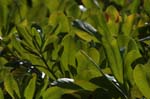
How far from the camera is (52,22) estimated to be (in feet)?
4.07

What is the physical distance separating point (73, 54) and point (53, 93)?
132 millimetres

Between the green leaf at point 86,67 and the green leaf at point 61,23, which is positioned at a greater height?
the green leaf at point 61,23

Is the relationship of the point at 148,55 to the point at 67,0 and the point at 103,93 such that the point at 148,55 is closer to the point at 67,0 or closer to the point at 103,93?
the point at 103,93

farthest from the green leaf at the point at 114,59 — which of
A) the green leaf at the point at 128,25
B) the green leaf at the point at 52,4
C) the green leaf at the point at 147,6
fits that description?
the green leaf at the point at 52,4

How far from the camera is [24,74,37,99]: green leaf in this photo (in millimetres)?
839

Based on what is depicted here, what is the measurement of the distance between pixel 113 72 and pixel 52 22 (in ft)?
1.51

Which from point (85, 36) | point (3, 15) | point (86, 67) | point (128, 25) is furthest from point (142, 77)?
point (3, 15)

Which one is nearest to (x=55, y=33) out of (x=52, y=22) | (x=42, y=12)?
(x=52, y=22)

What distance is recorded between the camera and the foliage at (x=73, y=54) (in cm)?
80

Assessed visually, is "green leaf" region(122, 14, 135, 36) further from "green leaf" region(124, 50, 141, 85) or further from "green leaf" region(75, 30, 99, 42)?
"green leaf" region(124, 50, 141, 85)

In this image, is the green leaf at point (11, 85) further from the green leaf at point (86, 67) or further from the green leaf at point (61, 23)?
the green leaf at point (61, 23)

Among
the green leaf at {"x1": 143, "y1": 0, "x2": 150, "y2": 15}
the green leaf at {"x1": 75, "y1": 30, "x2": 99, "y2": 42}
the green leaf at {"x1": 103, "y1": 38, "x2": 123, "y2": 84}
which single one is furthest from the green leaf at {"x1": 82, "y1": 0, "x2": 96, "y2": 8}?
the green leaf at {"x1": 103, "y1": 38, "x2": 123, "y2": 84}

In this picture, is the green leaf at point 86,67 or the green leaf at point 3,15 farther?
the green leaf at point 3,15

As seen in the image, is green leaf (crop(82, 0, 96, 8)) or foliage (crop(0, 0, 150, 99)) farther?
green leaf (crop(82, 0, 96, 8))
